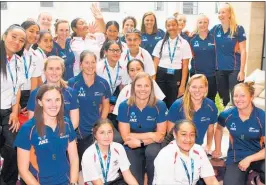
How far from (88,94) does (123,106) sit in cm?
44

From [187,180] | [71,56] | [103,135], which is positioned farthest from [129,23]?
[187,180]

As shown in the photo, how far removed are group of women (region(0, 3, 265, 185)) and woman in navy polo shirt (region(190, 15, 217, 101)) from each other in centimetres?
1

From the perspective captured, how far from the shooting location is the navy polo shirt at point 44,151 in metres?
2.59

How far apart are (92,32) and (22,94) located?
153 centimetres

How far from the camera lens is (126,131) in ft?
11.1

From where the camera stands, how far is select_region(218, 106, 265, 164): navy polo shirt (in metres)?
3.17

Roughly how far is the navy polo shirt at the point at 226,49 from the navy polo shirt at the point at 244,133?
137 cm

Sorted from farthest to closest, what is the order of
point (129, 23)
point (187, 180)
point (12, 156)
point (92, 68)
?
1. point (129, 23)
2. point (92, 68)
3. point (12, 156)
4. point (187, 180)

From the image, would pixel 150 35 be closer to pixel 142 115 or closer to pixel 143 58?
pixel 143 58

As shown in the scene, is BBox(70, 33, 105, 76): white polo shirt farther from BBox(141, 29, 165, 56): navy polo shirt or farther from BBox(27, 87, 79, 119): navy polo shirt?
BBox(27, 87, 79, 119): navy polo shirt

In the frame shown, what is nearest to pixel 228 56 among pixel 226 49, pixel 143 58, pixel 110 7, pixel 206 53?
pixel 226 49

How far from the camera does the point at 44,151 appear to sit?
2621 millimetres

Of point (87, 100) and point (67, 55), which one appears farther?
point (67, 55)

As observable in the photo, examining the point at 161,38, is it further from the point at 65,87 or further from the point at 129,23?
the point at 65,87
